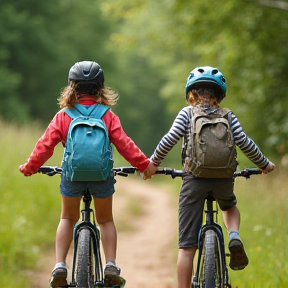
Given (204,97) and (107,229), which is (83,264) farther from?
(204,97)

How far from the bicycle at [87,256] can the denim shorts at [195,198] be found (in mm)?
462

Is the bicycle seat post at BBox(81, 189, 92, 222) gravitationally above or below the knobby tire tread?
above

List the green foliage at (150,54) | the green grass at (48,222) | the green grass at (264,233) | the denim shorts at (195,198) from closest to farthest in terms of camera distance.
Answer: the denim shorts at (195,198) < the green grass at (264,233) < the green grass at (48,222) < the green foliage at (150,54)

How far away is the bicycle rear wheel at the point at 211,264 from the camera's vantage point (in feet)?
17.6

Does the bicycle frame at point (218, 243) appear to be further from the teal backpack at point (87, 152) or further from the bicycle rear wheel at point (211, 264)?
the teal backpack at point (87, 152)

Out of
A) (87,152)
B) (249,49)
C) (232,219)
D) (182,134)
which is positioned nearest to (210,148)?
(182,134)

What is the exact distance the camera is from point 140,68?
180ft

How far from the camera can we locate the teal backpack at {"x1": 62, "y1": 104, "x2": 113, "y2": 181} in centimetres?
543

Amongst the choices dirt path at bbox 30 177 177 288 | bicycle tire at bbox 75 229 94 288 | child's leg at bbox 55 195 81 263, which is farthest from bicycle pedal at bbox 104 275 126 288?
dirt path at bbox 30 177 177 288

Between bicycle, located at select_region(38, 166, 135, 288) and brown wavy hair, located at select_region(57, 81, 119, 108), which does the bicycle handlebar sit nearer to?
bicycle, located at select_region(38, 166, 135, 288)

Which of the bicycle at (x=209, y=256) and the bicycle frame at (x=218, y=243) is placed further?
the bicycle frame at (x=218, y=243)

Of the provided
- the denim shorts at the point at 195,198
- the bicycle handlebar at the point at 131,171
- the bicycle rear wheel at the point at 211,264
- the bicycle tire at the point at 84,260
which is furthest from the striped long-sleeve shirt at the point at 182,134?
the bicycle tire at the point at 84,260

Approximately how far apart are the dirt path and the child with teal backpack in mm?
2534

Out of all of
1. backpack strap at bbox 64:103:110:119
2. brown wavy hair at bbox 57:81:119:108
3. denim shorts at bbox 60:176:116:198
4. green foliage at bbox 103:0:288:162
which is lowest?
denim shorts at bbox 60:176:116:198
